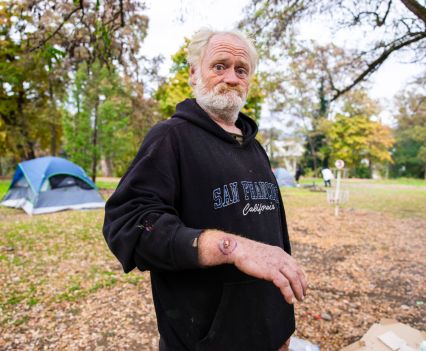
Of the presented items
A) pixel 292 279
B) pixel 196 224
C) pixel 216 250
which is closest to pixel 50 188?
pixel 196 224

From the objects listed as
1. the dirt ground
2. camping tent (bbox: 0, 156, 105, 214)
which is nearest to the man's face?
the dirt ground

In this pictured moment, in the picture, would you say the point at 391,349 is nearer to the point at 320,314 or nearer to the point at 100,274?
the point at 320,314

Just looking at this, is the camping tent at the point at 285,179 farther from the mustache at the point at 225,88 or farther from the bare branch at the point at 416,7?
the mustache at the point at 225,88

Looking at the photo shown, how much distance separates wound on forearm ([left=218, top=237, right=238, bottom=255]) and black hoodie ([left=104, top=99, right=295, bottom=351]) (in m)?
0.16

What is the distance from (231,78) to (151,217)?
879 mm

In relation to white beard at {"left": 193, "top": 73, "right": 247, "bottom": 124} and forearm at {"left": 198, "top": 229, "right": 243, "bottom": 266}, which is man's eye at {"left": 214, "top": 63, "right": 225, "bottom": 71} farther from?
forearm at {"left": 198, "top": 229, "right": 243, "bottom": 266}

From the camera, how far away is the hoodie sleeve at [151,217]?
1009 mm

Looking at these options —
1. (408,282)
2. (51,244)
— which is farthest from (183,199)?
(51,244)

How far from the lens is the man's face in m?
1.54

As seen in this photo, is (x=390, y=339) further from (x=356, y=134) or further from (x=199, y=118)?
(x=356, y=134)

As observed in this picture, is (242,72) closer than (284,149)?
Yes

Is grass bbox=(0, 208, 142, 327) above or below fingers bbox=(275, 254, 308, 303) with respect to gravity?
below

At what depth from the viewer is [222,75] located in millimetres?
1576

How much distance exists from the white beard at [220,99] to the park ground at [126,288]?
8.97 ft
